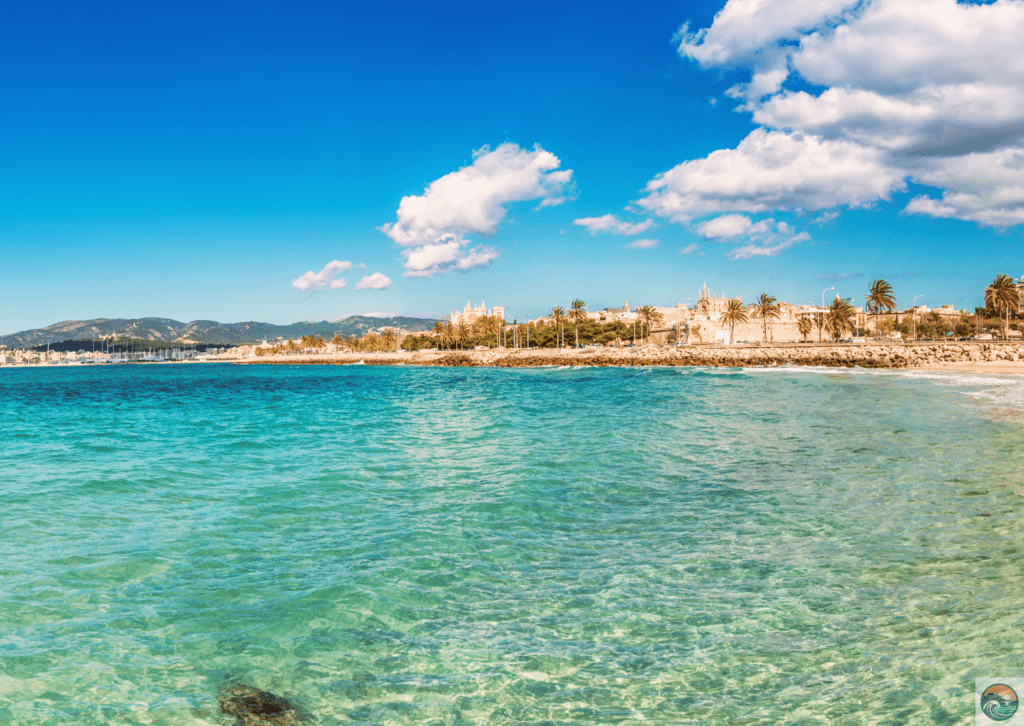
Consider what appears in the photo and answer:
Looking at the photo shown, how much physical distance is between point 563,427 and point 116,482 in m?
12.5

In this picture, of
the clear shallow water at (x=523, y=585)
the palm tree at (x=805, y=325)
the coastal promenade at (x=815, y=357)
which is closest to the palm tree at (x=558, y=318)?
the coastal promenade at (x=815, y=357)

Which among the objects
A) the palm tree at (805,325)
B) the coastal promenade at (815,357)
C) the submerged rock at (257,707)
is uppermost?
the palm tree at (805,325)

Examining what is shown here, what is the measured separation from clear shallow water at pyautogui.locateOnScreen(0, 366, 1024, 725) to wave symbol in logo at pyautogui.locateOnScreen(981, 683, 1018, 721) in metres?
0.12

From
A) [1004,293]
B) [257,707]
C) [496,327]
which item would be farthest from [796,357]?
[496,327]

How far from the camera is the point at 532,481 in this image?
11.6 metres

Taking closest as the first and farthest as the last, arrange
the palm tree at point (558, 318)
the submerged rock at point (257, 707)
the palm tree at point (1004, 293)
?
the submerged rock at point (257, 707) → the palm tree at point (1004, 293) → the palm tree at point (558, 318)

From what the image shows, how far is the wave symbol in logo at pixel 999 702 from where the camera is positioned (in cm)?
398

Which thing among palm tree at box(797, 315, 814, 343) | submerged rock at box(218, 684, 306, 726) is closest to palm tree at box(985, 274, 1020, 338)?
palm tree at box(797, 315, 814, 343)

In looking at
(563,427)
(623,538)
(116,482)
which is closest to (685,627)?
(623,538)

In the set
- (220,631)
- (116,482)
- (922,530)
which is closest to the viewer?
(220,631)

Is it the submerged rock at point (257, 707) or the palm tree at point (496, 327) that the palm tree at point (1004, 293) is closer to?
the palm tree at point (496, 327)

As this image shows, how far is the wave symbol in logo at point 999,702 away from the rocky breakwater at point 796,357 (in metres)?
69.3

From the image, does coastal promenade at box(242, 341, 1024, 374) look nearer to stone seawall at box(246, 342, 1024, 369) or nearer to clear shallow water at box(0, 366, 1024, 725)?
stone seawall at box(246, 342, 1024, 369)

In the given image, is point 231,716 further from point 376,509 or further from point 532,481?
point 532,481
